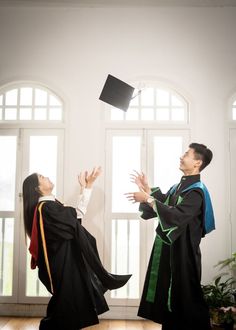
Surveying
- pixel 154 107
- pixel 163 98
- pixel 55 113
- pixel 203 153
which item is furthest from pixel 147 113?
pixel 203 153

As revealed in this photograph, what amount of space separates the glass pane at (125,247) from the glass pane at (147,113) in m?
1.13

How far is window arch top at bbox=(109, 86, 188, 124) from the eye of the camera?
378 cm

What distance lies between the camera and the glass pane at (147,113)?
3.79m

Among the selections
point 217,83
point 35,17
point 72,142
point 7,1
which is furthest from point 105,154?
point 7,1

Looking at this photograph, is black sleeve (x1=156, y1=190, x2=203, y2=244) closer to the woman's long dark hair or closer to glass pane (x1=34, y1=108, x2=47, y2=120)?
the woman's long dark hair

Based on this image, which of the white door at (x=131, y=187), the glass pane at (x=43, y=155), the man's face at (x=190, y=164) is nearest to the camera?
the man's face at (x=190, y=164)

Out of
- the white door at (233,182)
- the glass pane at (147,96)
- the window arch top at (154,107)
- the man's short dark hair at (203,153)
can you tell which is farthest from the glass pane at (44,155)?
the white door at (233,182)

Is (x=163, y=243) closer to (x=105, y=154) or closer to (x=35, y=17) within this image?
(x=105, y=154)

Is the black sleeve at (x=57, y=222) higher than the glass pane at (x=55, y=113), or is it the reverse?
the glass pane at (x=55, y=113)

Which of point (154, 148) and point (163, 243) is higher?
Answer: point (154, 148)

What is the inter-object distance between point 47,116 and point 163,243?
6.29ft

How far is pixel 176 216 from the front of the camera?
8.30ft

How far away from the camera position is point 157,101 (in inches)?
150

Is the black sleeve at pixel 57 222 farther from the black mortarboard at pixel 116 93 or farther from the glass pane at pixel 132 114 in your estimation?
the glass pane at pixel 132 114
